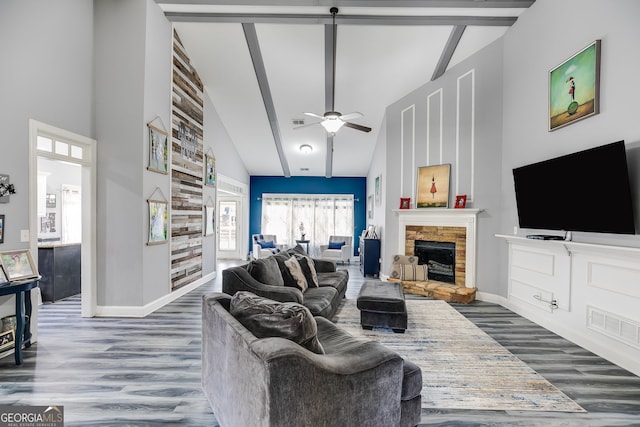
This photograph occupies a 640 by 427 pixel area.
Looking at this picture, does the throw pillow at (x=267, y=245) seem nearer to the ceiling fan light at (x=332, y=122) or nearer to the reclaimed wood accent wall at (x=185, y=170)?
the reclaimed wood accent wall at (x=185, y=170)

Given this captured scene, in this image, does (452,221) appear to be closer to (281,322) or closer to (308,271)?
(308,271)

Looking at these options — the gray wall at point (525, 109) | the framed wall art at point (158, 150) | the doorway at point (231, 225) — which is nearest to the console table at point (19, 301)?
the framed wall art at point (158, 150)

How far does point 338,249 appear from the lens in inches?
375

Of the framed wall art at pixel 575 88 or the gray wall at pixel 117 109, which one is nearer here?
the framed wall art at pixel 575 88

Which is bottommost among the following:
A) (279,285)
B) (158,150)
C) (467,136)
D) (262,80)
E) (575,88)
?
(279,285)

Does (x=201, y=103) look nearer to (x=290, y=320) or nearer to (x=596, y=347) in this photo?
(x=290, y=320)

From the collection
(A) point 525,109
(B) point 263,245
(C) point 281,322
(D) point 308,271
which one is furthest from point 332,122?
(B) point 263,245

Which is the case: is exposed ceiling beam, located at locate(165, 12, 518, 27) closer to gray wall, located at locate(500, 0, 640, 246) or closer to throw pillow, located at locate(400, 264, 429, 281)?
gray wall, located at locate(500, 0, 640, 246)

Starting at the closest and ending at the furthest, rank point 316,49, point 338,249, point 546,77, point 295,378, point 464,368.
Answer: point 295,378
point 464,368
point 546,77
point 316,49
point 338,249

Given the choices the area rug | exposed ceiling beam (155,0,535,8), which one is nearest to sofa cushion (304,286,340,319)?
the area rug

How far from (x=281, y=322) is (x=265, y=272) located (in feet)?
6.65

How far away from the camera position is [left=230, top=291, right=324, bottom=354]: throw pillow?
1681 mm

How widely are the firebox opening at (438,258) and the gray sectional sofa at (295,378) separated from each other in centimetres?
420

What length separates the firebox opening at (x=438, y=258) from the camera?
571cm
